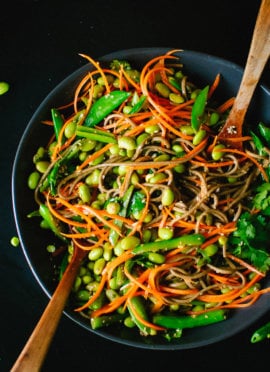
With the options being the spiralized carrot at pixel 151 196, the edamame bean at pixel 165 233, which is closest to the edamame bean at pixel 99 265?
the spiralized carrot at pixel 151 196

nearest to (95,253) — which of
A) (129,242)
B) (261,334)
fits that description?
(129,242)

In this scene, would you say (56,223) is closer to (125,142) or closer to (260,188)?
(125,142)

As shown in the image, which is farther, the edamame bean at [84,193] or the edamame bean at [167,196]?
the edamame bean at [84,193]

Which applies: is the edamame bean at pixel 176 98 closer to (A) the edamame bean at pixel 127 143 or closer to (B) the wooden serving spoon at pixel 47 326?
(A) the edamame bean at pixel 127 143

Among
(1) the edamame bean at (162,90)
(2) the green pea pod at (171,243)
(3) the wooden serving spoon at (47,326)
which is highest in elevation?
(1) the edamame bean at (162,90)

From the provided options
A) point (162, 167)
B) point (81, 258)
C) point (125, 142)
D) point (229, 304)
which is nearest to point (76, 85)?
point (125, 142)

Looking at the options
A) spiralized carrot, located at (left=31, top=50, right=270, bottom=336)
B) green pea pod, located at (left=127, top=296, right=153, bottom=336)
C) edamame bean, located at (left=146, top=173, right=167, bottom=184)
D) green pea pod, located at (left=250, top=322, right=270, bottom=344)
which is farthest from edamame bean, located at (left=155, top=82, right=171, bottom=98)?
green pea pod, located at (left=250, top=322, right=270, bottom=344)

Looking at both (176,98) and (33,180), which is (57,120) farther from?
(176,98)
